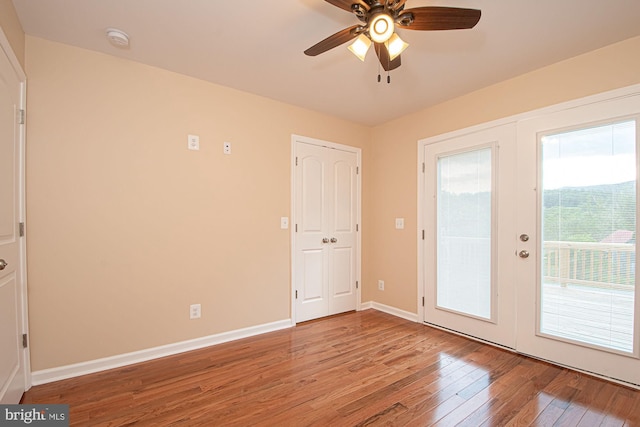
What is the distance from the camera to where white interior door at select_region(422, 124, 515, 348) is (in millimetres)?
2705

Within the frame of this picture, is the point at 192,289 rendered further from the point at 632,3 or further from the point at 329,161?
the point at 632,3

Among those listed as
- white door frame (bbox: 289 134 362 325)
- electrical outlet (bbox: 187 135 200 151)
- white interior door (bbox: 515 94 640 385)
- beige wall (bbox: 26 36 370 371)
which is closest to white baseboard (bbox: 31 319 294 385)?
beige wall (bbox: 26 36 370 371)

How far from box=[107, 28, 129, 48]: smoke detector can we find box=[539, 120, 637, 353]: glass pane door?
3421 mm

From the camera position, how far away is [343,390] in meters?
2.04

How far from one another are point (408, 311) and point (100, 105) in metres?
3.73

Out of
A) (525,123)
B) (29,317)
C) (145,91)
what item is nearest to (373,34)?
(525,123)

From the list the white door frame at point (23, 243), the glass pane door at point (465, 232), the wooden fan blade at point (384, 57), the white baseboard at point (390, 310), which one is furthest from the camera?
the white baseboard at point (390, 310)

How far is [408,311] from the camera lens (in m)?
3.54

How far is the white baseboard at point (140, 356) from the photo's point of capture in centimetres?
211

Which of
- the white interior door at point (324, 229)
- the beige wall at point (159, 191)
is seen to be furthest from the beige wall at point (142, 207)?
the white interior door at point (324, 229)

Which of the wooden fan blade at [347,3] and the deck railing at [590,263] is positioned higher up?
the wooden fan blade at [347,3]

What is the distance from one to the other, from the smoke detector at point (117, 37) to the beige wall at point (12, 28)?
0.48m

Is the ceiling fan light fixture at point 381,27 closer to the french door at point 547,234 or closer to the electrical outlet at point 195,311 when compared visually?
the french door at point 547,234

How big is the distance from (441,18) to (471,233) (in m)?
2.14
